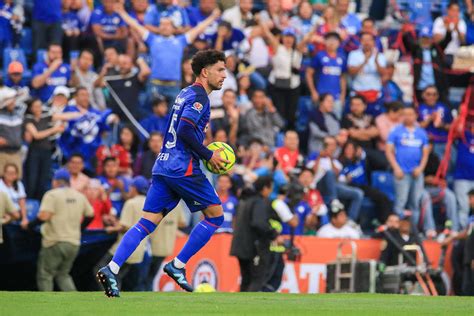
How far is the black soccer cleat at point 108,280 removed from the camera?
11.5m

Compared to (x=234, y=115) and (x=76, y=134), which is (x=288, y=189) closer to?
(x=234, y=115)

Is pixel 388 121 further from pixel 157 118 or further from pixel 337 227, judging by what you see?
pixel 157 118

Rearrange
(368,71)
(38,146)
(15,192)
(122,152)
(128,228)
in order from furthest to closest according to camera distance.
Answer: (368,71)
(122,152)
(38,146)
(15,192)
(128,228)

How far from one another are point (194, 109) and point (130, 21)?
1022cm

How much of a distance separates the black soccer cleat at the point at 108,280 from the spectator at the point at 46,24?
35.3ft

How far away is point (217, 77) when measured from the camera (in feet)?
39.6

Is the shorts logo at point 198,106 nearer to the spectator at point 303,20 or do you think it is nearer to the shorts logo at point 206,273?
the shorts logo at point 206,273

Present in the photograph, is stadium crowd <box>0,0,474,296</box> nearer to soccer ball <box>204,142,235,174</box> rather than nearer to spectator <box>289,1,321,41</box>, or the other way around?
spectator <box>289,1,321,41</box>

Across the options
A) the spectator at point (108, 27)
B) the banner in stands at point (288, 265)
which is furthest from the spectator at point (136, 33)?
the banner in stands at point (288, 265)

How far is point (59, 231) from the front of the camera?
17.2 m

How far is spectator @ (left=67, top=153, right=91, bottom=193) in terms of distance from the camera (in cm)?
1852

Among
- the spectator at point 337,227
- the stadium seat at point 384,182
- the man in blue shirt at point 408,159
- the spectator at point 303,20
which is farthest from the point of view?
the spectator at point 303,20

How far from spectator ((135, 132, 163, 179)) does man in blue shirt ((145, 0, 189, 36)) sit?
10.4 feet

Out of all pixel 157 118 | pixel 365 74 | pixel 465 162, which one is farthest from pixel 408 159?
pixel 157 118
